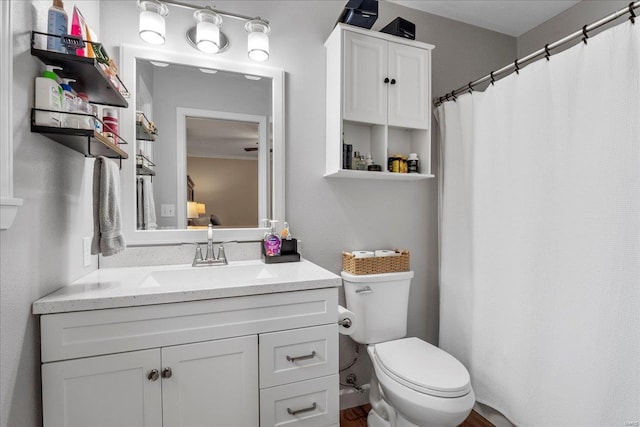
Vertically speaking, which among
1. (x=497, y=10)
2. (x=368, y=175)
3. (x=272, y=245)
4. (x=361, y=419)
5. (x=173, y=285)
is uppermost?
(x=497, y=10)

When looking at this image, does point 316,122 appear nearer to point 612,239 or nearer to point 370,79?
point 370,79

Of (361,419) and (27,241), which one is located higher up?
(27,241)

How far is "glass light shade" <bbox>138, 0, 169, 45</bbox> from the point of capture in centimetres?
138

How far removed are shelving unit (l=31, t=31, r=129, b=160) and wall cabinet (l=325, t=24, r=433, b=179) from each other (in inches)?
39.5

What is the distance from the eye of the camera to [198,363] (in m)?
→ 1.08

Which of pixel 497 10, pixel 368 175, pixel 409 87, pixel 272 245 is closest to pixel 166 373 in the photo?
pixel 272 245

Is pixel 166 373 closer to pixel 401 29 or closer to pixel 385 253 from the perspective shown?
pixel 385 253

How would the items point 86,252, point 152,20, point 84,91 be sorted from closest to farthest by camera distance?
point 84,91
point 86,252
point 152,20

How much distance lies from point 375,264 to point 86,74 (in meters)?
1.50

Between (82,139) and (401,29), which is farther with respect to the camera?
(401,29)

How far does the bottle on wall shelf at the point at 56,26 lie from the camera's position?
955mm

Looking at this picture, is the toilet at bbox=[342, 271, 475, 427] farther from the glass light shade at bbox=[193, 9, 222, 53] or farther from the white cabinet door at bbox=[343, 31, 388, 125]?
the glass light shade at bbox=[193, 9, 222, 53]

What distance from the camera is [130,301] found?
0.99 meters

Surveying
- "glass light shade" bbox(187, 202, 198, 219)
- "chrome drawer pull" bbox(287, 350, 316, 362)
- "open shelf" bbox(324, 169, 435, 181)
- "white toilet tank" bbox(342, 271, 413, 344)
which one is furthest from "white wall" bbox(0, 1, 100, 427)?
"white toilet tank" bbox(342, 271, 413, 344)
